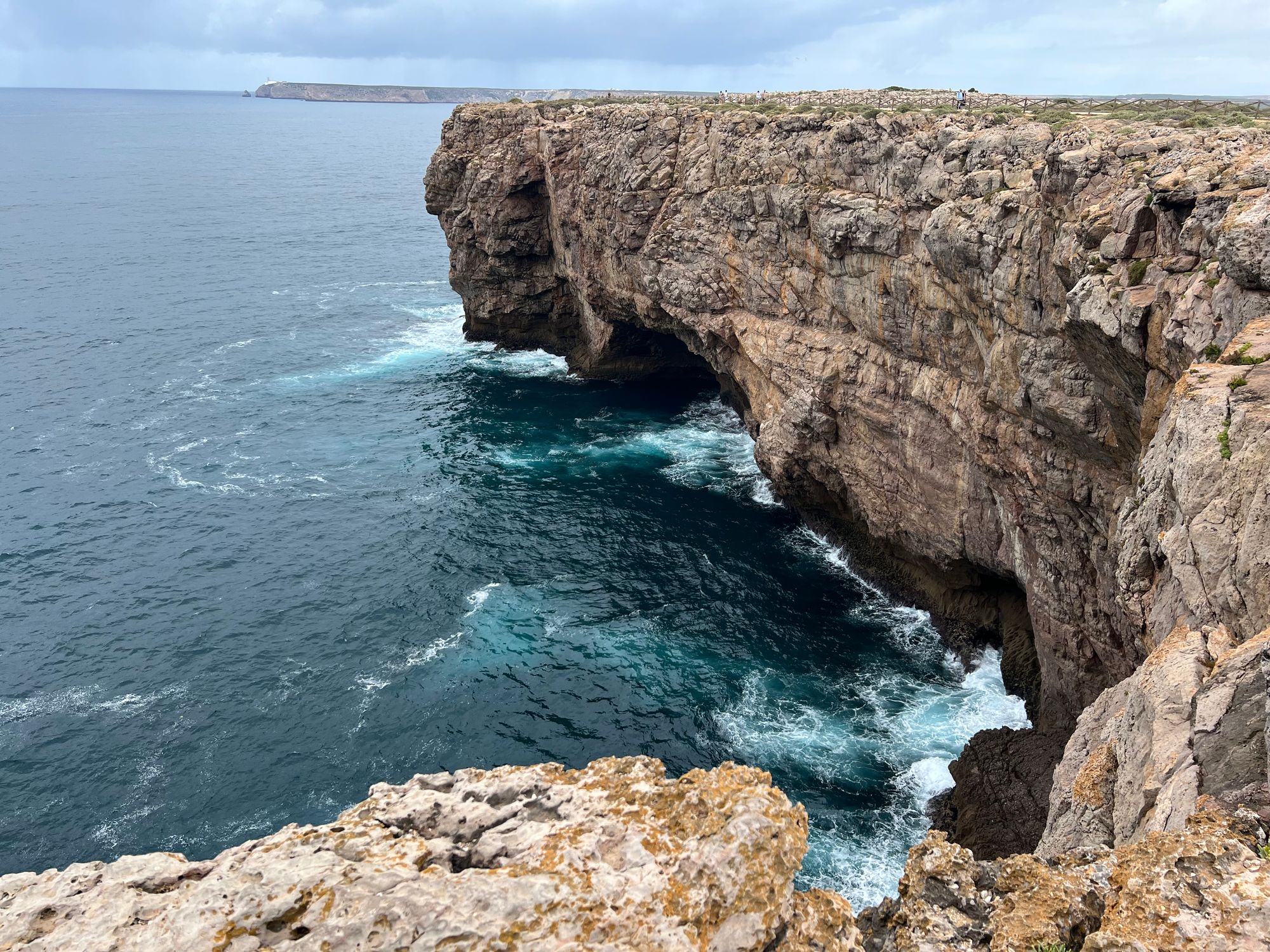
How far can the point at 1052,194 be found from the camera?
36.9 meters

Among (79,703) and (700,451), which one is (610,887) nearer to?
(79,703)

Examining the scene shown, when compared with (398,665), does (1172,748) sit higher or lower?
higher

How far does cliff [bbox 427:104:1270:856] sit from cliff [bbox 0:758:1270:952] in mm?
8851

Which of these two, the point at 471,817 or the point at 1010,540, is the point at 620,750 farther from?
the point at 471,817

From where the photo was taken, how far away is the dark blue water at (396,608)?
138ft

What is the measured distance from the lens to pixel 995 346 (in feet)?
137

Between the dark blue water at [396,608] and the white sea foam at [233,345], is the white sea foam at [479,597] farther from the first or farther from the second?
the white sea foam at [233,345]

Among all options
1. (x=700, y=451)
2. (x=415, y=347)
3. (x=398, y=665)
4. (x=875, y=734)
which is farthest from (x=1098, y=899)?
(x=415, y=347)

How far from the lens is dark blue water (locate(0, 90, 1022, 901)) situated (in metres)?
42.1

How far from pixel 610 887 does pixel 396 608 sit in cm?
4534

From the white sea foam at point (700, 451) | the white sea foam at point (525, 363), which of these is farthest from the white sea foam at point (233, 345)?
the white sea foam at point (700, 451)

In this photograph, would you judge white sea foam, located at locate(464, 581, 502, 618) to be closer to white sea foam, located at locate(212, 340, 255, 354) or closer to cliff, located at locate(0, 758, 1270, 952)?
cliff, located at locate(0, 758, 1270, 952)

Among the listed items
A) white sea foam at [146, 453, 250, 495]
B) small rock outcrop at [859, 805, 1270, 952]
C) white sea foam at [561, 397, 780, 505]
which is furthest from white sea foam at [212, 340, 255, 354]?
small rock outcrop at [859, 805, 1270, 952]

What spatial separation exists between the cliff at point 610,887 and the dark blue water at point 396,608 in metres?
24.8
